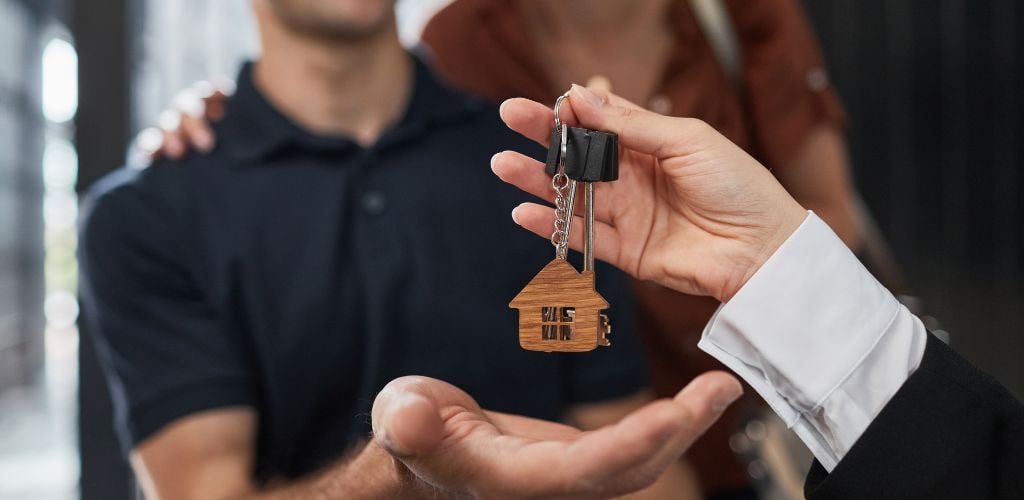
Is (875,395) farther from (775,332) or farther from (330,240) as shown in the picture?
(330,240)

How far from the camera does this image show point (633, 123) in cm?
42

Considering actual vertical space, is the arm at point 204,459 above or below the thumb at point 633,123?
below

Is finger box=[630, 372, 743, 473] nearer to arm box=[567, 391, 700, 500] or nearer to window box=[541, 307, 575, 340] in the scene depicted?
window box=[541, 307, 575, 340]

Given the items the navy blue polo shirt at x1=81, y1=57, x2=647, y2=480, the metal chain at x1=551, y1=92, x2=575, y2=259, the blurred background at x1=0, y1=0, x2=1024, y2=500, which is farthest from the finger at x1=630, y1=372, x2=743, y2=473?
the blurred background at x1=0, y1=0, x2=1024, y2=500

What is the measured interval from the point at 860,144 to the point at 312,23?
846 millimetres

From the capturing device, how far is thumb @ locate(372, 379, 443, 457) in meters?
0.36

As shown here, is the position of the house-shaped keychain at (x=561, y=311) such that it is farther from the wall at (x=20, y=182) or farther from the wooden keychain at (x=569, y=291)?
the wall at (x=20, y=182)

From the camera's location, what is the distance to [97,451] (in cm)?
98

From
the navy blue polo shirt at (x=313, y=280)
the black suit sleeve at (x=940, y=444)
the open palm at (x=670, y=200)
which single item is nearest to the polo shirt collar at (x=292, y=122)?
the navy blue polo shirt at (x=313, y=280)

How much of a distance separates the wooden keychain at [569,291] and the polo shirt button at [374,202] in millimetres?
314

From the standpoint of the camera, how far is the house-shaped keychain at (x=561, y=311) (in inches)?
15.8

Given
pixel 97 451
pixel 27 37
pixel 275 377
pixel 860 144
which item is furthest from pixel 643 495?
pixel 27 37

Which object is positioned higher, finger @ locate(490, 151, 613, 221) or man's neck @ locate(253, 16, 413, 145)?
finger @ locate(490, 151, 613, 221)

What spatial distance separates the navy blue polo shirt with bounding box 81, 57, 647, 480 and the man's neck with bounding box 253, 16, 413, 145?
0.01 meters
